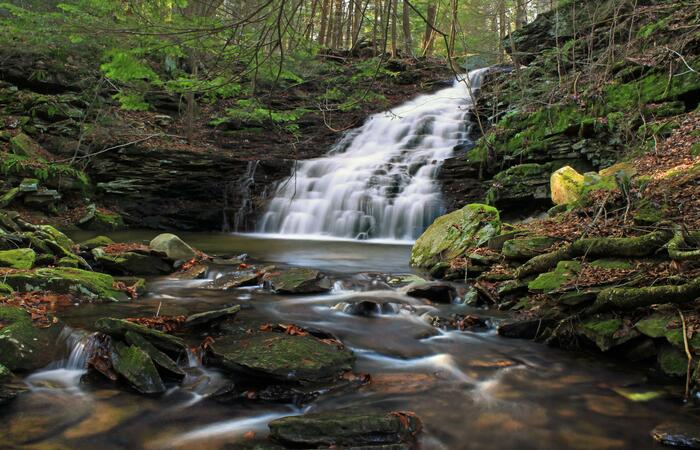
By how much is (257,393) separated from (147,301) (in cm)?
306

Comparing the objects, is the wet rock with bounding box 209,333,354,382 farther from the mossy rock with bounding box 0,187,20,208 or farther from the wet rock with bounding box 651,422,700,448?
the mossy rock with bounding box 0,187,20,208

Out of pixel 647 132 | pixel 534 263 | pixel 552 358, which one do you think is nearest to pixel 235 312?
pixel 552 358

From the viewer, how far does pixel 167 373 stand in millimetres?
3871

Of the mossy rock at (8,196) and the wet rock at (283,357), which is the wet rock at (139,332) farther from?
the mossy rock at (8,196)

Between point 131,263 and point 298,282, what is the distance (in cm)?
291

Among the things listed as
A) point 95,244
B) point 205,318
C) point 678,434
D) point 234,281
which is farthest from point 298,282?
point 678,434

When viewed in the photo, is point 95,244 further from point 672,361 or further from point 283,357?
point 672,361

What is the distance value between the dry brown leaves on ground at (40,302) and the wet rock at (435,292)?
4292 millimetres

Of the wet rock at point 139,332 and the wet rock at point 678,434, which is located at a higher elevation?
the wet rock at point 139,332

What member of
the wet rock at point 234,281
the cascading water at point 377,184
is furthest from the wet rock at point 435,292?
the cascading water at point 377,184

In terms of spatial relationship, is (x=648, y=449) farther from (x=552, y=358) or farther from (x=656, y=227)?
(x=656, y=227)

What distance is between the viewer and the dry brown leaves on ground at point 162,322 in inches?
193

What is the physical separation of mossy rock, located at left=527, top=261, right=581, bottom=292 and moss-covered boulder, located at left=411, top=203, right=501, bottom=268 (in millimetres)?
2214

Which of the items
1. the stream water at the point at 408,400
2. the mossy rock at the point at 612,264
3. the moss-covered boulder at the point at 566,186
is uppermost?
the moss-covered boulder at the point at 566,186
